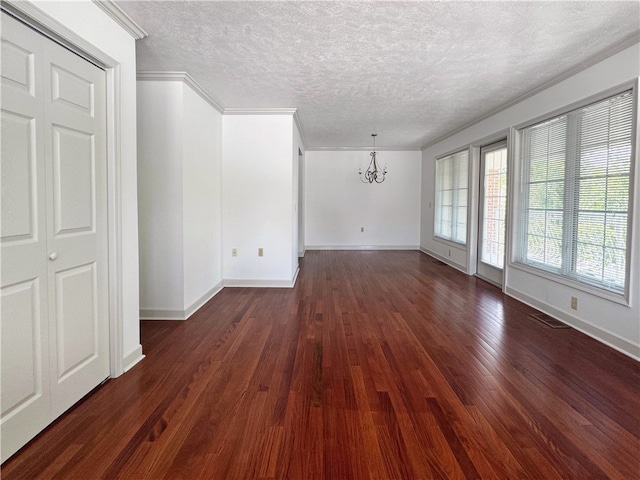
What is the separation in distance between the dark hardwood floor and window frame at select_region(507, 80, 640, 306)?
0.47 meters

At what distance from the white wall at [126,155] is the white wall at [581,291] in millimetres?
3763

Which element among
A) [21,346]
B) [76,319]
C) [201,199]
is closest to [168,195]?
[201,199]

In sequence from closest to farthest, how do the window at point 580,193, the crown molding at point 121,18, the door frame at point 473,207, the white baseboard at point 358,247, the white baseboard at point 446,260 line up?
the crown molding at point 121,18, the window at point 580,193, the door frame at point 473,207, the white baseboard at point 446,260, the white baseboard at point 358,247

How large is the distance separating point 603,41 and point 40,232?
405cm

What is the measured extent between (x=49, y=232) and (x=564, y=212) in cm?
431

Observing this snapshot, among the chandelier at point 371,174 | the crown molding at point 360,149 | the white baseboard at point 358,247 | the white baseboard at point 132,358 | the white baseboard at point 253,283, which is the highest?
the crown molding at point 360,149

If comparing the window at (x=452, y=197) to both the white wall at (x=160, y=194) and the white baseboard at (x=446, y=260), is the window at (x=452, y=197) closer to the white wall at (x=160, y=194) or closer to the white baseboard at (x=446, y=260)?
the white baseboard at (x=446, y=260)

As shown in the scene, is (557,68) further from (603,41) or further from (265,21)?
(265,21)

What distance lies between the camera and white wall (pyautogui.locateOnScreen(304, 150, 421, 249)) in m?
8.74

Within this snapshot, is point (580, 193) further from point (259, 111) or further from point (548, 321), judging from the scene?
point (259, 111)

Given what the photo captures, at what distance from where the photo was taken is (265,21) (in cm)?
247

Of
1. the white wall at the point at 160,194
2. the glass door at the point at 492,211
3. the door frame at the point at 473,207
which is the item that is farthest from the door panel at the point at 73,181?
the door frame at the point at 473,207

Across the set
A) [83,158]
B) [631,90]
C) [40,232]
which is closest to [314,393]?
[40,232]

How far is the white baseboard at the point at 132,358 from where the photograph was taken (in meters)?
2.48
